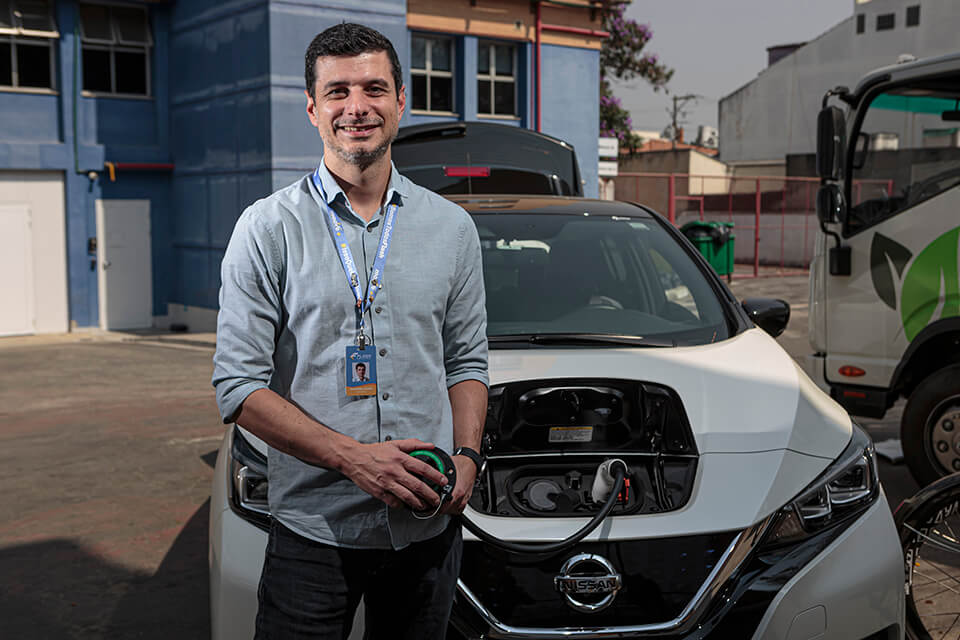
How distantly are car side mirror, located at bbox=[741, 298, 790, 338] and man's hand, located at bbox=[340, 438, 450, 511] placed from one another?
241 cm

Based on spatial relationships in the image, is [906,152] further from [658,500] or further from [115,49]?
[115,49]

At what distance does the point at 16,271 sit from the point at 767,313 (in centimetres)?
1502

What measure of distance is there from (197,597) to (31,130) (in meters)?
14.0

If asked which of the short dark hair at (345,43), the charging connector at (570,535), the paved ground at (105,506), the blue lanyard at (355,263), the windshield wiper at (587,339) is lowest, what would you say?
the paved ground at (105,506)

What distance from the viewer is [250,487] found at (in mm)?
2771

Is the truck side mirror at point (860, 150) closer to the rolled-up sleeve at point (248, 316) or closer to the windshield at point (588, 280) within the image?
the windshield at point (588, 280)

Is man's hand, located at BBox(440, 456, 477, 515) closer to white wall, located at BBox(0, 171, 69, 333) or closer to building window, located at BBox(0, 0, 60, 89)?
white wall, located at BBox(0, 171, 69, 333)

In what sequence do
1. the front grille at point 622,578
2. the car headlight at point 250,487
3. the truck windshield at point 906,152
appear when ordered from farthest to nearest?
the truck windshield at point 906,152 → the car headlight at point 250,487 → the front grille at point 622,578

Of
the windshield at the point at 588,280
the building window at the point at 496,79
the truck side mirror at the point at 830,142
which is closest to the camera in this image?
the windshield at the point at 588,280

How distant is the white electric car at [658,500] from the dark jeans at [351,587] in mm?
479

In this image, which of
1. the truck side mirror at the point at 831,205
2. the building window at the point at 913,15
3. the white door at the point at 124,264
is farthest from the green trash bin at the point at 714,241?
the building window at the point at 913,15

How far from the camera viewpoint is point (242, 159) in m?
15.6

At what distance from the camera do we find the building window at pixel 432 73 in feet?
57.8

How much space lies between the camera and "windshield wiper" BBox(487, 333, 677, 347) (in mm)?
3488
